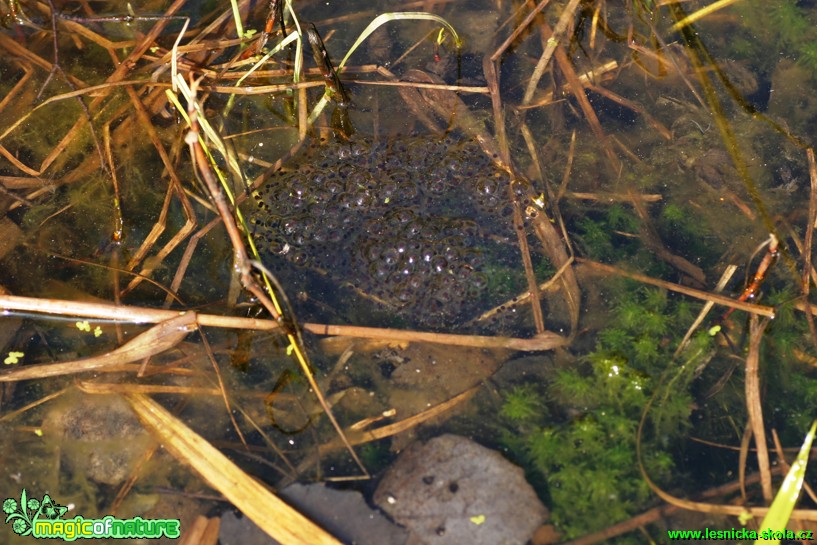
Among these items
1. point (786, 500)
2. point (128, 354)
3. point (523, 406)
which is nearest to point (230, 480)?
point (128, 354)

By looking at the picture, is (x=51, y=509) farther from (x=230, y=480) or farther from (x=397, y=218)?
(x=397, y=218)

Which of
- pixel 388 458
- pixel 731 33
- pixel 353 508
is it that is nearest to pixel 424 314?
pixel 388 458

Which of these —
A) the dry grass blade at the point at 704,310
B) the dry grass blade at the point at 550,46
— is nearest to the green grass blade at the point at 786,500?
the dry grass blade at the point at 704,310

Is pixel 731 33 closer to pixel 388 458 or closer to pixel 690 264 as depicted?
pixel 690 264

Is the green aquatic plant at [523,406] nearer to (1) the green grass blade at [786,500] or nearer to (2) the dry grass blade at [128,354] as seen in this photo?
(1) the green grass blade at [786,500]

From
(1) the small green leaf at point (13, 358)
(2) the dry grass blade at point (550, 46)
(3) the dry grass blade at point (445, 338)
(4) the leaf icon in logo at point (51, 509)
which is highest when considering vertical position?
(2) the dry grass blade at point (550, 46)

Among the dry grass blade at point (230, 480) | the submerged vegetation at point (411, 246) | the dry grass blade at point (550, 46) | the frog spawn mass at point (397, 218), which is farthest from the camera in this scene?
the dry grass blade at point (550, 46)
